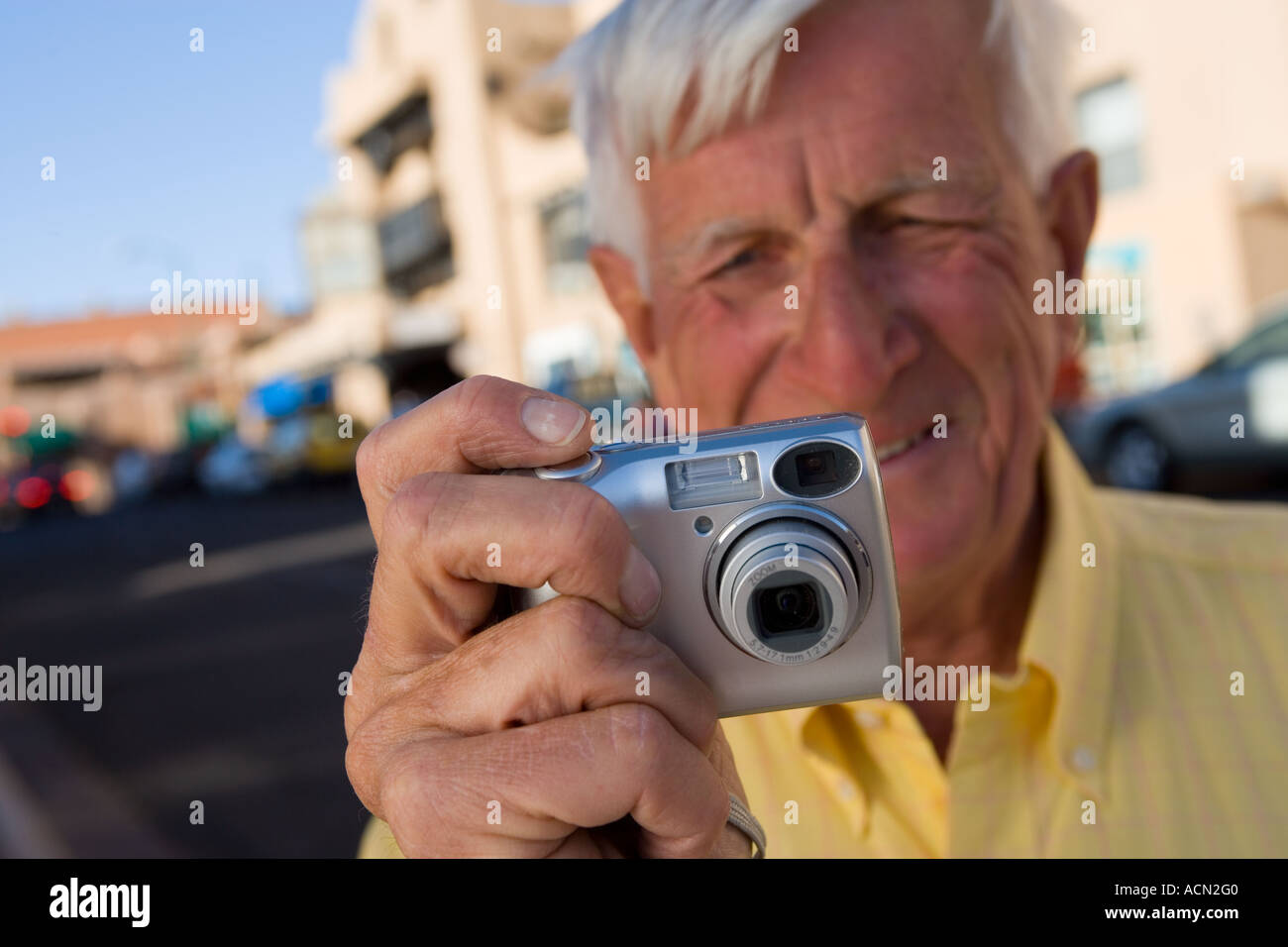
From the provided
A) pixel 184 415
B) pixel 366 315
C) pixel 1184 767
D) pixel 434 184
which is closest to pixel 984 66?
pixel 1184 767

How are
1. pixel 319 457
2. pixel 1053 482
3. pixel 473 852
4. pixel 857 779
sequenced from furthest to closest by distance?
pixel 319 457
pixel 1053 482
pixel 857 779
pixel 473 852

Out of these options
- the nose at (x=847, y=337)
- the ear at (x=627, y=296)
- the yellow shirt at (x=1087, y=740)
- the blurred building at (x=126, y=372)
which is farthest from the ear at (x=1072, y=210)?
the blurred building at (x=126, y=372)

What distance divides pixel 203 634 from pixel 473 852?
27.6 feet

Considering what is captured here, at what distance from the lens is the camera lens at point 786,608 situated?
34.6 inches

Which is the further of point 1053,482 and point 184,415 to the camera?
point 184,415

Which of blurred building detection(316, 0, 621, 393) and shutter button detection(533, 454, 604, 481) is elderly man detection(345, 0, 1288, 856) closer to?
shutter button detection(533, 454, 604, 481)

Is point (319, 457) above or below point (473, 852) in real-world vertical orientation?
above

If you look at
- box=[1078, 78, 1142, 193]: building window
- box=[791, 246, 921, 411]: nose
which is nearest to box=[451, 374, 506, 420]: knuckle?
box=[791, 246, 921, 411]: nose

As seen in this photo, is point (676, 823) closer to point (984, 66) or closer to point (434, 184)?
point (984, 66)

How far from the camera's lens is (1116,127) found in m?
14.7

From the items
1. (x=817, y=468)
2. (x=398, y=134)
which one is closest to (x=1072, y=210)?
(x=817, y=468)

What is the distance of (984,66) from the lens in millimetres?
1316

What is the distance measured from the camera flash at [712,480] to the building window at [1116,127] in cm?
1524
